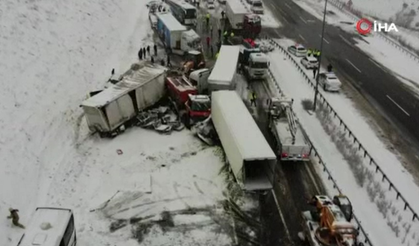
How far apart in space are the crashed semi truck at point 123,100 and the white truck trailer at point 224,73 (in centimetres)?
405

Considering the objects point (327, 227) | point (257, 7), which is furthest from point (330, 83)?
point (257, 7)

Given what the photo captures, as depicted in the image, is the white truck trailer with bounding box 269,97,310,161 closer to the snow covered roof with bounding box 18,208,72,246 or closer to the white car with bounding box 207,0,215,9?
the snow covered roof with bounding box 18,208,72,246

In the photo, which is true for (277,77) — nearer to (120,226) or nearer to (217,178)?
(217,178)

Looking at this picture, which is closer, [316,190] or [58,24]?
[316,190]

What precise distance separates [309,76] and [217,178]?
2105cm

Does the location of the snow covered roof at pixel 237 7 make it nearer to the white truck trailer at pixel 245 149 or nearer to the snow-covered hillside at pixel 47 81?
the snow-covered hillside at pixel 47 81

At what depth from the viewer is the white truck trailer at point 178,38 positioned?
44094 millimetres

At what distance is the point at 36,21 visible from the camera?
130 feet

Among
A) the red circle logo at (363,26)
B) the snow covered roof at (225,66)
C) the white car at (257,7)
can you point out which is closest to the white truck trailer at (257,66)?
the snow covered roof at (225,66)

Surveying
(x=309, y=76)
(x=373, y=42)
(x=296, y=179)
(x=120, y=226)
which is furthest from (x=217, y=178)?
(x=373, y=42)

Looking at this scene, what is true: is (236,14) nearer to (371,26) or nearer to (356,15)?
(371,26)

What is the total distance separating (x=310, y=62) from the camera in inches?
1731

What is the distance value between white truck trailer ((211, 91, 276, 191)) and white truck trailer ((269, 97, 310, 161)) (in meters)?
2.79

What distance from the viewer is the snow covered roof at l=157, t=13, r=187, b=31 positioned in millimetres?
45438
